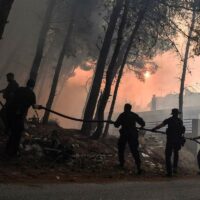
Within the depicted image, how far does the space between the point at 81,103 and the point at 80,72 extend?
8210mm

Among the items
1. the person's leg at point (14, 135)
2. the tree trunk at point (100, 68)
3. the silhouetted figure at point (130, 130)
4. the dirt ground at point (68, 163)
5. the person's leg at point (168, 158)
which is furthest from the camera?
the tree trunk at point (100, 68)

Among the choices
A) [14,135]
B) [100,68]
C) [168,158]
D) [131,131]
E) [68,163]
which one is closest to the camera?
[14,135]

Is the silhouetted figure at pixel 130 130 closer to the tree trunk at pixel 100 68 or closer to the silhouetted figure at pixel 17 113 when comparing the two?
the silhouetted figure at pixel 17 113

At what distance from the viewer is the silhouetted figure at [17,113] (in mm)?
10008

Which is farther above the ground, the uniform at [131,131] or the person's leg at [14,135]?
the uniform at [131,131]

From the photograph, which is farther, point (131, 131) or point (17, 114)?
point (131, 131)

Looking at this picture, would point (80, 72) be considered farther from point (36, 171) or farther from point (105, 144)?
point (36, 171)

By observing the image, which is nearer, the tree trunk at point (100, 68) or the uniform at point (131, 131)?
the uniform at point (131, 131)

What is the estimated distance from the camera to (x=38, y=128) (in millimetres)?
15227

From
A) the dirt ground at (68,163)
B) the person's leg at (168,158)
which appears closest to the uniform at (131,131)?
the dirt ground at (68,163)

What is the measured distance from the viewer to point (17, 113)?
10.0m

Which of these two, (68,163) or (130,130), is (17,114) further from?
(130,130)

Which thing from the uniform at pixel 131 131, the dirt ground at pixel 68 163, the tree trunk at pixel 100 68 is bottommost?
the dirt ground at pixel 68 163

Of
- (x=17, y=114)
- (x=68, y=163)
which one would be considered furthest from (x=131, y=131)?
(x=17, y=114)
